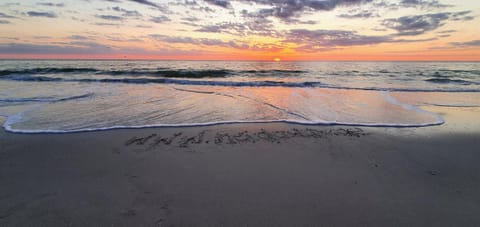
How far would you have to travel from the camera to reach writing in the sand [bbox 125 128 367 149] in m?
4.43

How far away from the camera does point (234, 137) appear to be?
4770 mm

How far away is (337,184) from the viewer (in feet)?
9.82

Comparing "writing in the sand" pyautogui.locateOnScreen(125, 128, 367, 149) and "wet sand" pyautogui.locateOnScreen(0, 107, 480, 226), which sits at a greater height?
"writing in the sand" pyautogui.locateOnScreen(125, 128, 367, 149)

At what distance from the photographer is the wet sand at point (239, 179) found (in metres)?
2.37

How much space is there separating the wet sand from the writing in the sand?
0.02 meters

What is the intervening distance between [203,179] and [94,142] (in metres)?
2.84

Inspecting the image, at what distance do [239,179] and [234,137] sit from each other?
1722 millimetres

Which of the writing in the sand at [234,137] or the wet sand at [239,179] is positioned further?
the writing in the sand at [234,137]

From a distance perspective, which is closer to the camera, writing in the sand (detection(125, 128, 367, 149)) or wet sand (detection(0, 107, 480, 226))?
wet sand (detection(0, 107, 480, 226))

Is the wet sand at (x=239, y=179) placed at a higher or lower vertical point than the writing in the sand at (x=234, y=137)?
lower

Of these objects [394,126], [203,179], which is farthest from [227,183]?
[394,126]

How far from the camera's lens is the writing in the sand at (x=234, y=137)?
174 inches

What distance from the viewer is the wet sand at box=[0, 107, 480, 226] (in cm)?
237

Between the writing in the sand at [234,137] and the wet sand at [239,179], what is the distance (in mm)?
23
